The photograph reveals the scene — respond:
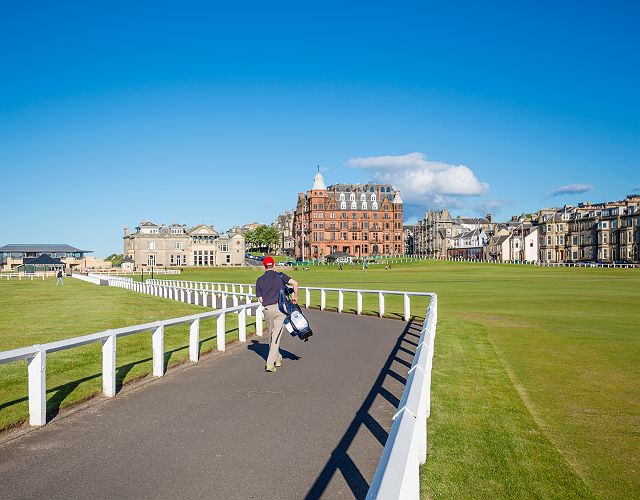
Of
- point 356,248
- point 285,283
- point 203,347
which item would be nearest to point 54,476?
point 285,283

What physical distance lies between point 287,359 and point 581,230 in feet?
439

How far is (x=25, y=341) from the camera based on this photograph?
1516 centimetres

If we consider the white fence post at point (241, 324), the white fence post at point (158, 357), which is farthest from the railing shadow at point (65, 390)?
the white fence post at point (241, 324)

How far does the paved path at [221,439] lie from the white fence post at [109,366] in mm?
303

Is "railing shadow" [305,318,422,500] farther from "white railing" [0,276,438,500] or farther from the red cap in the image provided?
the red cap

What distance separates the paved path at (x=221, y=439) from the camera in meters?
5.92

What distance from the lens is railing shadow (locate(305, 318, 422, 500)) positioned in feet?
19.3

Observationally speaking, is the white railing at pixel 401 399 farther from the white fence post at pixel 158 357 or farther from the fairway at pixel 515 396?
the fairway at pixel 515 396

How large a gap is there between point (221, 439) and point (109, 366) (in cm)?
331

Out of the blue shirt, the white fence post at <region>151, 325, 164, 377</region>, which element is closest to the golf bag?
the blue shirt

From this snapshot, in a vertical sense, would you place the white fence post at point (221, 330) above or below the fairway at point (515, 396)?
above

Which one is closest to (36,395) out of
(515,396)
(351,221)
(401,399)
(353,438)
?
(353,438)

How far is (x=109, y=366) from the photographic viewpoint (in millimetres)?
9984

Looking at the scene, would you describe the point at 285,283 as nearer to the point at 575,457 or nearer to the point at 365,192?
the point at 575,457
